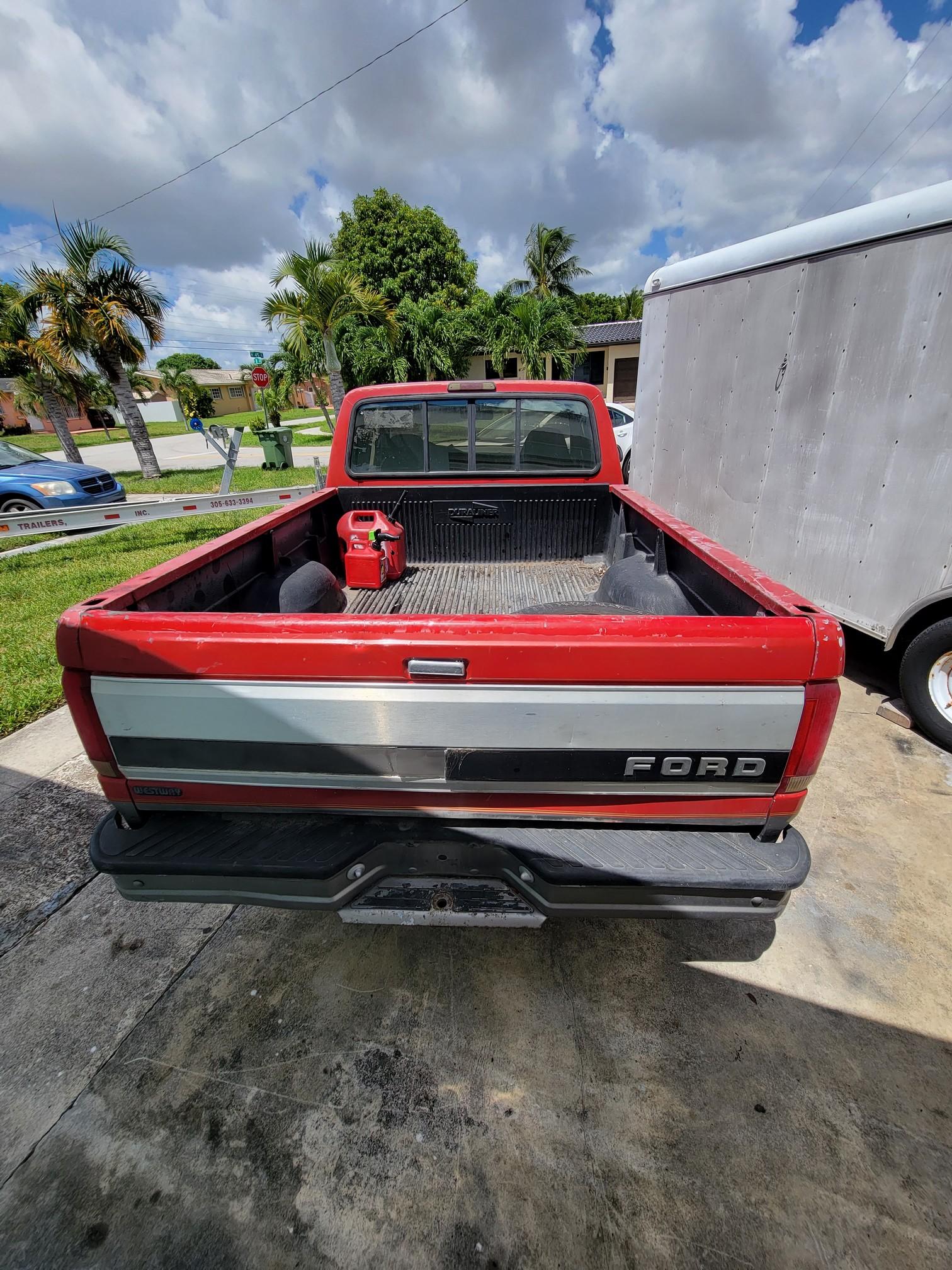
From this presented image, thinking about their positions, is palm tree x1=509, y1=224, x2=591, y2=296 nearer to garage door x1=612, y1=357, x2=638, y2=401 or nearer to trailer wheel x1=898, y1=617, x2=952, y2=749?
garage door x1=612, y1=357, x2=638, y2=401

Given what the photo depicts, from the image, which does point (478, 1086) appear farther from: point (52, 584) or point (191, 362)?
point (191, 362)

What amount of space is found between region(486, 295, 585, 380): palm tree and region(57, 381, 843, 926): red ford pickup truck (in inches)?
670

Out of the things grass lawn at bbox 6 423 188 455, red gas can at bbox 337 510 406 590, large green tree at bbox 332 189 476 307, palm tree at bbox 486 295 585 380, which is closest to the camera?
red gas can at bbox 337 510 406 590

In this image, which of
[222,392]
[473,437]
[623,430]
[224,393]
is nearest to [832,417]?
[473,437]

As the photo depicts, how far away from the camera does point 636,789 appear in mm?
1699

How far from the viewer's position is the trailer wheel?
351cm

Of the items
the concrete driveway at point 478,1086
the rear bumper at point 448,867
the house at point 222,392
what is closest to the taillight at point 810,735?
the rear bumper at point 448,867

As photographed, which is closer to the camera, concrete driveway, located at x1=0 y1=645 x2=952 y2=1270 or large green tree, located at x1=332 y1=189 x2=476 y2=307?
Result: concrete driveway, located at x1=0 y1=645 x2=952 y2=1270

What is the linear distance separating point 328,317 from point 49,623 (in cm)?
1139

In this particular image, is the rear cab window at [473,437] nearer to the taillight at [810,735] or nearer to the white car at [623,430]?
the taillight at [810,735]

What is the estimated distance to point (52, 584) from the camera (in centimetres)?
692

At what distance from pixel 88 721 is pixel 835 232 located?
5067 mm

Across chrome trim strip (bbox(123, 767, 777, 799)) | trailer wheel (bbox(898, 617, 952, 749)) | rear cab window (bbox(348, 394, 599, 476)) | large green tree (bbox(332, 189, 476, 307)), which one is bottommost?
trailer wheel (bbox(898, 617, 952, 749))

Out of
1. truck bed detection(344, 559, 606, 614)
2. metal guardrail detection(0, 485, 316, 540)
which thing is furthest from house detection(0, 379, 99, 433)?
truck bed detection(344, 559, 606, 614)
